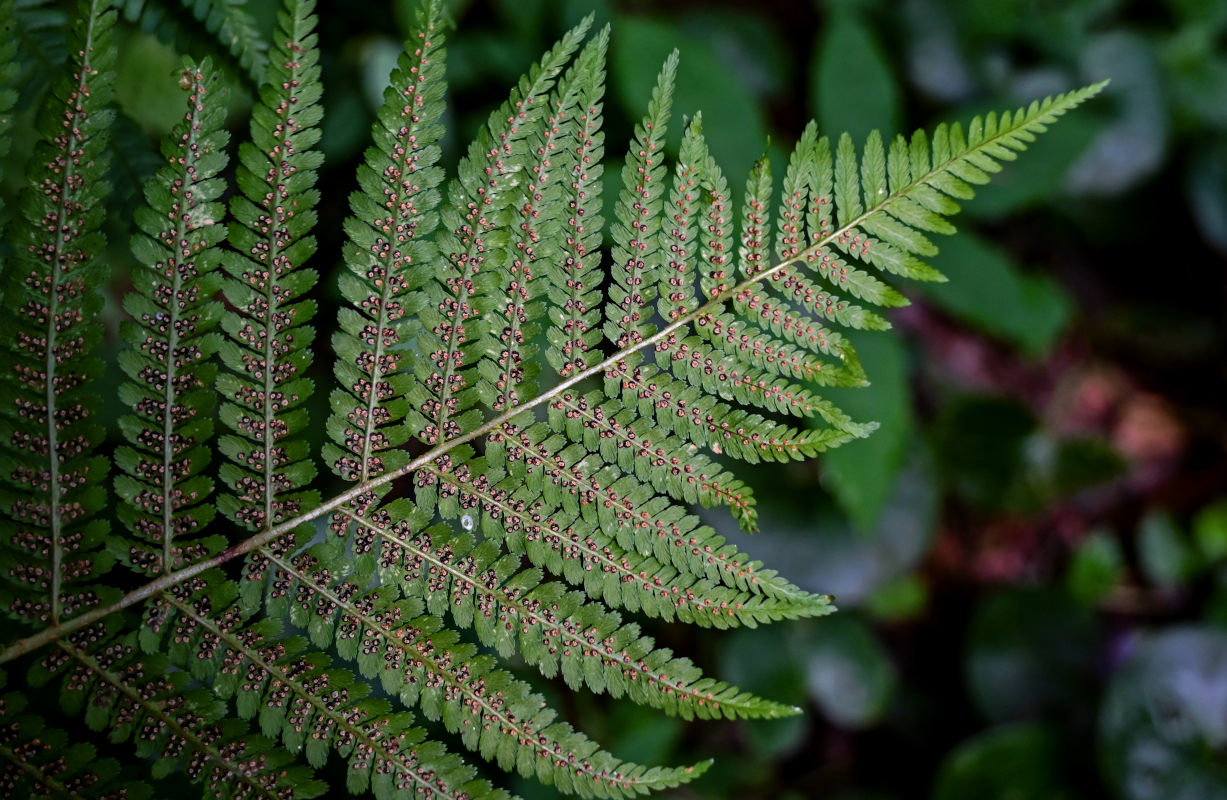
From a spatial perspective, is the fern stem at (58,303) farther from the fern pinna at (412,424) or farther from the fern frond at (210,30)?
the fern frond at (210,30)

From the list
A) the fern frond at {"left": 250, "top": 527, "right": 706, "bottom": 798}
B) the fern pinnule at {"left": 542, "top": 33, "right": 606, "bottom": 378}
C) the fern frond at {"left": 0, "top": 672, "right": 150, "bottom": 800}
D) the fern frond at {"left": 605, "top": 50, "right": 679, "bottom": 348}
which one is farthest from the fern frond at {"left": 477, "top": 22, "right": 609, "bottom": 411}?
the fern frond at {"left": 0, "top": 672, "right": 150, "bottom": 800}

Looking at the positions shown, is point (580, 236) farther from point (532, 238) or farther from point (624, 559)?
point (624, 559)

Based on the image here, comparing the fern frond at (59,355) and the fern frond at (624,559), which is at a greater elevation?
the fern frond at (59,355)

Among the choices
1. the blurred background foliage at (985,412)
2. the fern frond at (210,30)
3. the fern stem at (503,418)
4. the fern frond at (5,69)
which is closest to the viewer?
the fern frond at (5,69)

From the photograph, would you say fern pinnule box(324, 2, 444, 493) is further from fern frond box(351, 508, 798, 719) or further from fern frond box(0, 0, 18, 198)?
fern frond box(0, 0, 18, 198)

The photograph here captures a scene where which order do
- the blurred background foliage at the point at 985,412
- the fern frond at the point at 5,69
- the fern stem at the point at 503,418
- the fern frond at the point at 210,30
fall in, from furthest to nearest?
1. the blurred background foliage at the point at 985,412
2. the fern frond at the point at 210,30
3. the fern stem at the point at 503,418
4. the fern frond at the point at 5,69

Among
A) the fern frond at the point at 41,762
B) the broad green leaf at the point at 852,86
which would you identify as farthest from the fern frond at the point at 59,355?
the broad green leaf at the point at 852,86
